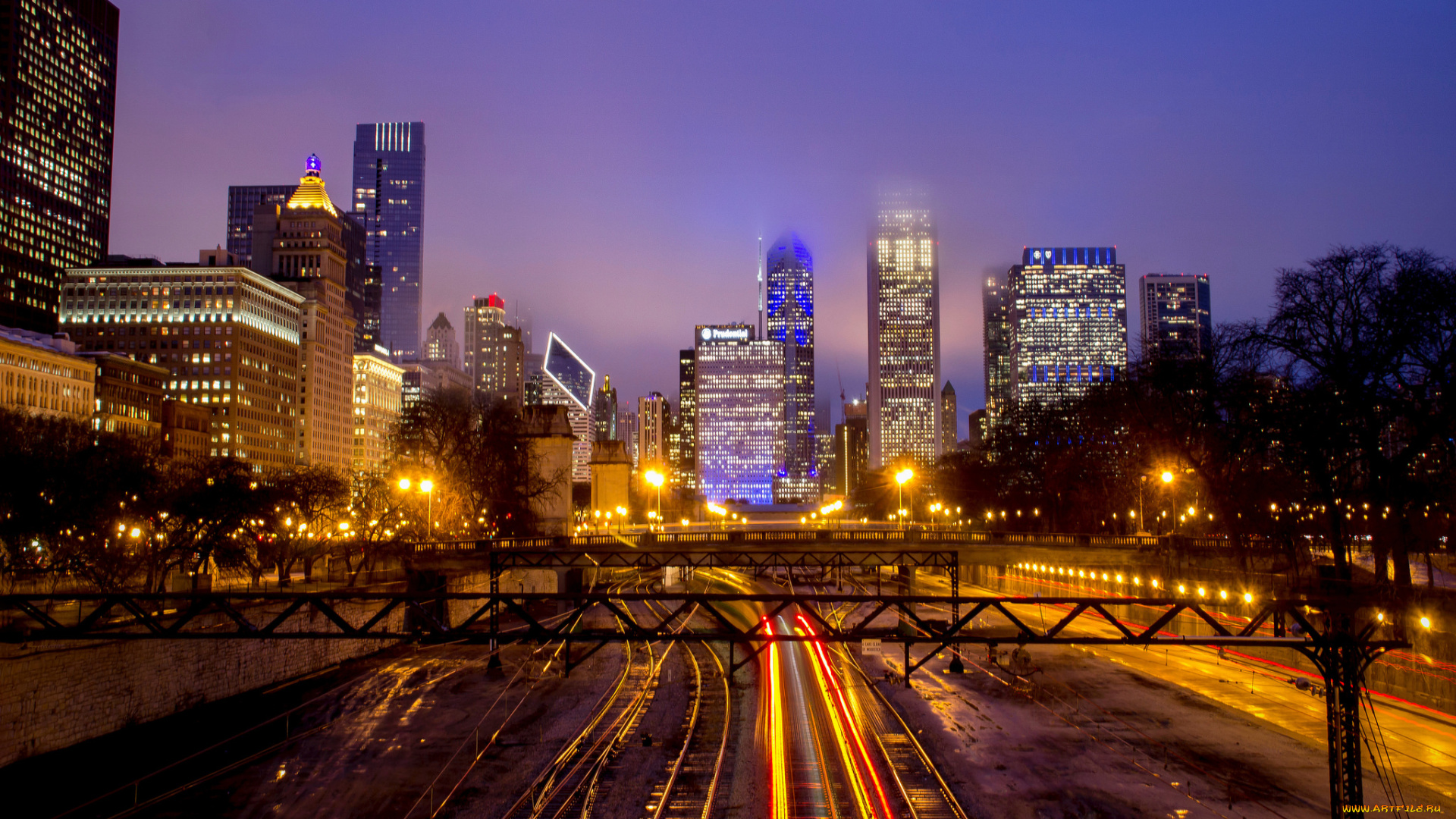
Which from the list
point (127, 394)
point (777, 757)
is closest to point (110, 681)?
point (777, 757)

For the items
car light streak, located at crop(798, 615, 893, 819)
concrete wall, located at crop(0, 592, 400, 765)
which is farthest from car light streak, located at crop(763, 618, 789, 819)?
concrete wall, located at crop(0, 592, 400, 765)

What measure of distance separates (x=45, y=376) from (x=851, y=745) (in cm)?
12352

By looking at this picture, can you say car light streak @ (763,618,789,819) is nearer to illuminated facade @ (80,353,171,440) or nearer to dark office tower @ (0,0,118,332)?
illuminated facade @ (80,353,171,440)

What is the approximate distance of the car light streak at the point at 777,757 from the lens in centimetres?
2838

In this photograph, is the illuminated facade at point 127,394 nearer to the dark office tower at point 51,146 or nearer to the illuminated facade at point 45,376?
the illuminated facade at point 45,376

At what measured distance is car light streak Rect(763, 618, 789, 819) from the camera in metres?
28.4

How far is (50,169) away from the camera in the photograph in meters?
171

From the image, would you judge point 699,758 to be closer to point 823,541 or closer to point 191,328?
point 823,541

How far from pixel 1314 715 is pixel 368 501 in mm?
60737

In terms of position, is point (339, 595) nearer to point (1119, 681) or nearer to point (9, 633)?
point (9, 633)

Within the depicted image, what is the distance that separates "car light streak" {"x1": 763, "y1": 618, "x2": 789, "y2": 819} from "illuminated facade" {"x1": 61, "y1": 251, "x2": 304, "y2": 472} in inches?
5548

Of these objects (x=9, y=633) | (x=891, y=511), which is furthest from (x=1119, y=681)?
(x=891, y=511)

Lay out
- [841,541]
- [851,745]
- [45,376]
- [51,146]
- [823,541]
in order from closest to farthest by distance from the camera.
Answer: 1. [851,745]
2. [841,541]
3. [823,541]
4. [45,376]
5. [51,146]

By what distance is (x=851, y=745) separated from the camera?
35.9 m
